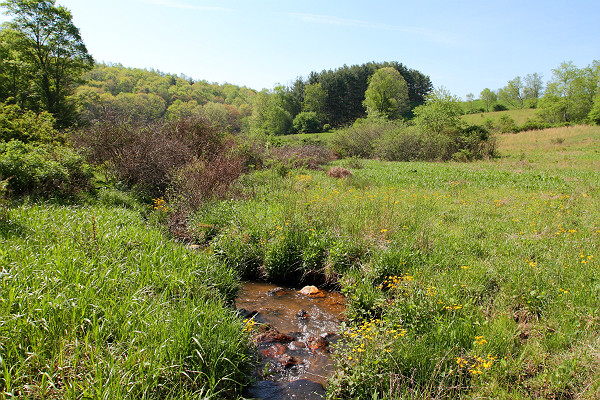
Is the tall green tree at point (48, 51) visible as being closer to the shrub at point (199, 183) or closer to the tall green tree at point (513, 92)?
the shrub at point (199, 183)

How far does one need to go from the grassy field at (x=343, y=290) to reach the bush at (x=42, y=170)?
6.72 feet

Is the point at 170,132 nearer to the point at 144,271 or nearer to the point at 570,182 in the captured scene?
the point at 144,271

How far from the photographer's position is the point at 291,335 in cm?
461

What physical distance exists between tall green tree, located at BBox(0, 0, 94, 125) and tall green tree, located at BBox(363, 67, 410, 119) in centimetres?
4986

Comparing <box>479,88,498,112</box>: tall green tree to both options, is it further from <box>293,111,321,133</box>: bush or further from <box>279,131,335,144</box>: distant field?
<box>279,131,335,144</box>: distant field

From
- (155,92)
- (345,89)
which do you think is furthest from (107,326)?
(155,92)

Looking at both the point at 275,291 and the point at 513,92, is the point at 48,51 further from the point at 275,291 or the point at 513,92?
the point at 513,92

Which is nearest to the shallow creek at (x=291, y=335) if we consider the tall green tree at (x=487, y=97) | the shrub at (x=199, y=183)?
the shrub at (x=199, y=183)

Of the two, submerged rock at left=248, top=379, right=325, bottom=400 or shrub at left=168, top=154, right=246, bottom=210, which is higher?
shrub at left=168, top=154, right=246, bottom=210

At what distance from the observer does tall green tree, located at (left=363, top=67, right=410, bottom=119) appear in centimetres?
6494

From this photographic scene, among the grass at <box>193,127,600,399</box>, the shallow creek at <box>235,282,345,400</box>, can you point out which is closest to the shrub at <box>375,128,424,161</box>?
the grass at <box>193,127,600,399</box>

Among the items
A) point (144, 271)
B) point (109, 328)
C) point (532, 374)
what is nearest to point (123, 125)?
point (144, 271)

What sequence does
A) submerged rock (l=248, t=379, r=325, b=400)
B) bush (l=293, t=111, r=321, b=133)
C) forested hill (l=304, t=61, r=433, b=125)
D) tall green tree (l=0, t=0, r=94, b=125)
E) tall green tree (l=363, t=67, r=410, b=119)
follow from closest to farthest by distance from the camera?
submerged rock (l=248, t=379, r=325, b=400), tall green tree (l=0, t=0, r=94, b=125), bush (l=293, t=111, r=321, b=133), tall green tree (l=363, t=67, r=410, b=119), forested hill (l=304, t=61, r=433, b=125)

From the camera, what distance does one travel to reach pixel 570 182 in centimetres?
1210
